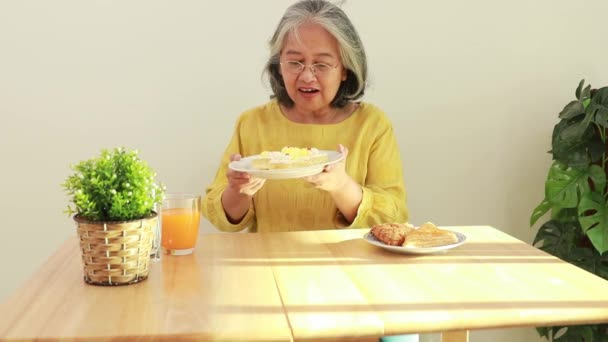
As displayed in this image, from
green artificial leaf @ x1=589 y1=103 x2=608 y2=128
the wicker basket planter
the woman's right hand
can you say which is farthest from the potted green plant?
green artificial leaf @ x1=589 y1=103 x2=608 y2=128

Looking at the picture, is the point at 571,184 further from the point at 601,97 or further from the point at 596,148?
the point at 601,97

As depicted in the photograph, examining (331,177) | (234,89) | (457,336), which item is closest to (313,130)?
(331,177)

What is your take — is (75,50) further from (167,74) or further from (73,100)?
(167,74)

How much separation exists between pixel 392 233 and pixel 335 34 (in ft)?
2.48

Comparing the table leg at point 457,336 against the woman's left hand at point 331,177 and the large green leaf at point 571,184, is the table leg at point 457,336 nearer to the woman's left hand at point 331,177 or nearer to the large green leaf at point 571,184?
the woman's left hand at point 331,177

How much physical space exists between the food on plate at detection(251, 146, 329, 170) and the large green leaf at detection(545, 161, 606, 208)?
1235 millimetres

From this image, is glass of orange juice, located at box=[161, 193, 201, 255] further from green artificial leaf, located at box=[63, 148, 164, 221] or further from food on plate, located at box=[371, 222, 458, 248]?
food on plate, located at box=[371, 222, 458, 248]

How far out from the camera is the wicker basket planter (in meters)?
1.22

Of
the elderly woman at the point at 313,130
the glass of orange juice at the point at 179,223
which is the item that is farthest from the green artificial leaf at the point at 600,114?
the glass of orange juice at the point at 179,223

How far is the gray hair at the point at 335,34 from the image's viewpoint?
6.59 feet

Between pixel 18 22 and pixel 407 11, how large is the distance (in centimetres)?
144

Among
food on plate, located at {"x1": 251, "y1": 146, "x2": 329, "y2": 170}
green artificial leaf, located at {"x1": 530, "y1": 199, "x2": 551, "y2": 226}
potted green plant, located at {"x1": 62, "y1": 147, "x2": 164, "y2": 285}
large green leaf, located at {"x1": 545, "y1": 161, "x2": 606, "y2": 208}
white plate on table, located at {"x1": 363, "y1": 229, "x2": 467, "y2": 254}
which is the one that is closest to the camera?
potted green plant, located at {"x1": 62, "y1": 147, "x2": 164, "y2": 285}

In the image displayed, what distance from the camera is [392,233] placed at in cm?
146

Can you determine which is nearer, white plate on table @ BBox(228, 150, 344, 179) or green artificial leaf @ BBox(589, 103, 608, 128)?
white plate on table @ BBox(228, 150, 344, 179)
